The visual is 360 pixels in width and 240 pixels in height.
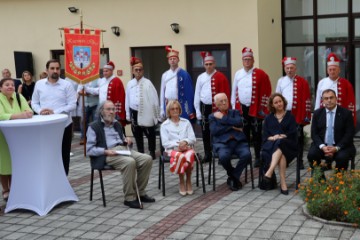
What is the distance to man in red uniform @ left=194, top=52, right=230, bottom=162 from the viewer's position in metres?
9.52

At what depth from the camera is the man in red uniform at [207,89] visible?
9.52 meters

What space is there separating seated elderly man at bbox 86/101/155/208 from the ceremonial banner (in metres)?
3.82

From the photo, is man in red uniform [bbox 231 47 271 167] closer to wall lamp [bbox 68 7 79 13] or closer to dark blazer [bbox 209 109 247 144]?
dark blazer [bbox 209 109 247 144]

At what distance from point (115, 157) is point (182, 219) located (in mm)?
1253

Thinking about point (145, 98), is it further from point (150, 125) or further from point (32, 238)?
point (32, 238)

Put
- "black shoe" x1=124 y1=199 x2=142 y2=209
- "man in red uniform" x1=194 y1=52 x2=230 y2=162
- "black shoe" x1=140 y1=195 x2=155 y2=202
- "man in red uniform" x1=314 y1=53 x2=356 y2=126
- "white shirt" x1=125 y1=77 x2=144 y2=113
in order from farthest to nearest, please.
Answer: "white shirt" x1=125 y1=77 x2=144 y2=113, "man in red uniform" x1=194 y1=52 x2=230 y2=162, "man in red uniform" x1=314 y1=53 x2=356 y2=126, "black shoe" x1=140 y1=195 x2=155 y2=202, "black shoe" x1=124 y1=199 x2=142 y2=209

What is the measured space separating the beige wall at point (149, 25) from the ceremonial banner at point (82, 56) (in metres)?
1.85

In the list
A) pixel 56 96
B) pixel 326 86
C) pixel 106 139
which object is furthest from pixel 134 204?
pixel 326 86

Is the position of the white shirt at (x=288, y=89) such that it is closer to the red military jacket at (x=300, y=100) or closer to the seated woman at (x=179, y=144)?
the red military jacket at (x=300, y=100)

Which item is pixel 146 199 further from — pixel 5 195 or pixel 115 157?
pixel 5 195

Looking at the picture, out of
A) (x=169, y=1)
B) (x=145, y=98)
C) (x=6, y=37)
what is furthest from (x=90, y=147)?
(x=6, y=37)

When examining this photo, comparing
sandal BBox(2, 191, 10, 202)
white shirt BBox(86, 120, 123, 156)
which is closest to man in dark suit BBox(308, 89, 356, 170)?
white shirt BBox(86, 120, 123, 156)

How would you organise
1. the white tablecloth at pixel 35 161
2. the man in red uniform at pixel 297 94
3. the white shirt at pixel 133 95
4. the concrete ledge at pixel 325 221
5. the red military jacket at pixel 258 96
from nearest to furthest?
the concrete ledge at pixel 325 221
the white tablecloth at pixel 35 161
the man in red uniform at pixel 297 94
the red military jacket at pixel 258 96
the white shirt at pixel 133 95

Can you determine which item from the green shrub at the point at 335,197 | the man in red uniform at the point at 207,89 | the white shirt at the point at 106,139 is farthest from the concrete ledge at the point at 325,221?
the man in red uniform at the point at 207,89
